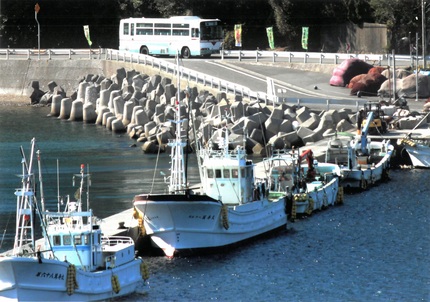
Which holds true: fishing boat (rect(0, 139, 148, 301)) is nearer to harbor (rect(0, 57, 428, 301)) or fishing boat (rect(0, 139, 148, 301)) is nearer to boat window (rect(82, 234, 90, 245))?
boat window (rect(82, 234, 90, 245))

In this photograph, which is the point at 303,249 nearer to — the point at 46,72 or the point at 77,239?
the point at 77,239

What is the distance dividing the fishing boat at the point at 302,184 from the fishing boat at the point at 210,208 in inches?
107

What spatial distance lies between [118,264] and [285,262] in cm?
966

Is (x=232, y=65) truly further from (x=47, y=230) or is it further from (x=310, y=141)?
(x=47, y=230)

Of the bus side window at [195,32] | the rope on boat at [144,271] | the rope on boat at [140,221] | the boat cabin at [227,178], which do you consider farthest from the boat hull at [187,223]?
the bus side window at [195,32]

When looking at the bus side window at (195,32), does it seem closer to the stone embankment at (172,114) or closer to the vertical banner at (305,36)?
the stone embankment at (172,114)

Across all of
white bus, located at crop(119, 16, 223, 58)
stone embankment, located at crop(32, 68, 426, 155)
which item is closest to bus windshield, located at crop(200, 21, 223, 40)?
white bus, located at crop(119, 16, 223, 58)

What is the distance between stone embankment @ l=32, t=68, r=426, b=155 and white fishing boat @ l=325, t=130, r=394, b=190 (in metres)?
3.86

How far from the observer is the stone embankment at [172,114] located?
82312mm

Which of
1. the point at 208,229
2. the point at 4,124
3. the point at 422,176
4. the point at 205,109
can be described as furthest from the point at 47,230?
the point at 4,124

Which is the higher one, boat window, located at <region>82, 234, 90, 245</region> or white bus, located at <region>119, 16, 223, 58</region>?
white bus, located at <region>119, 16, 223, 58</region>

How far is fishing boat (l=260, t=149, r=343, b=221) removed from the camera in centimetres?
6278

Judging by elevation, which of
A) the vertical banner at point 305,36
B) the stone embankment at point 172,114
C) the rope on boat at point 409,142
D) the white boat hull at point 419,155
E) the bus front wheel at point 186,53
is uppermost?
the vertical banner at point 305,36

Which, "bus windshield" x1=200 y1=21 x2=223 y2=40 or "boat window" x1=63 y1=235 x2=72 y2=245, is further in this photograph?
"bus windshield" x1=200 y1=21 x2=223 y2=40
